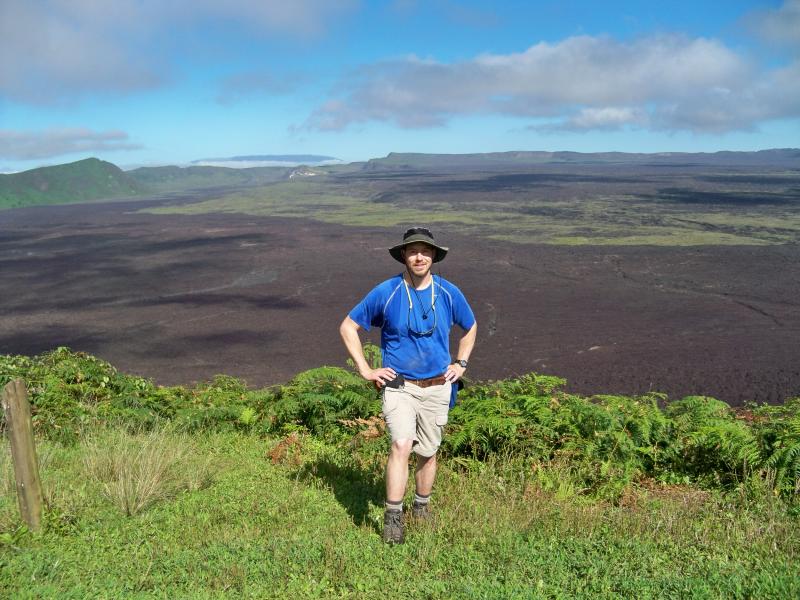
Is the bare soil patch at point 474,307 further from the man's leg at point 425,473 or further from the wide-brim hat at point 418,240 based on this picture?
the wide-brim hat at point 418,240

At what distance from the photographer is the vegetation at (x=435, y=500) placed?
340 centimetres

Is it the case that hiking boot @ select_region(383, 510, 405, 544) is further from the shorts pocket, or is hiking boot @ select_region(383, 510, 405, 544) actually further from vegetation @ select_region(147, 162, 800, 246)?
vegetation @ select_region(147, 162, 800, 246)

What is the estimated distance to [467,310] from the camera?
4.08 m

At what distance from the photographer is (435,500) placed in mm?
4352

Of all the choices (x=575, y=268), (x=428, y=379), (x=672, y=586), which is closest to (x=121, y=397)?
(x=428, y=379)

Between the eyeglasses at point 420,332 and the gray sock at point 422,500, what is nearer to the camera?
the eyeglasses at point 420,332

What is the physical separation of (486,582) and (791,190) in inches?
3648

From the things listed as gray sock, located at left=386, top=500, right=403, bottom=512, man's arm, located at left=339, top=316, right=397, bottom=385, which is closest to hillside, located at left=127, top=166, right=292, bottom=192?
man's arm, located at left=339, top=316, right=397, bottom=385

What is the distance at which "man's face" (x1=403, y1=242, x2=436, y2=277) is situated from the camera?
12.7ft

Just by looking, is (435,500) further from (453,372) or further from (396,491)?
(453,372)

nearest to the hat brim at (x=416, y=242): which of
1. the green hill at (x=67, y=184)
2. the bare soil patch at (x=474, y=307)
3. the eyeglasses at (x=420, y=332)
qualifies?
the eyeglasses at (x=420, y=332)

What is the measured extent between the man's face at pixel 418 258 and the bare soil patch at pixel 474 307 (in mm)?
11879

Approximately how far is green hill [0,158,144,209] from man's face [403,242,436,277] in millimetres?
112867

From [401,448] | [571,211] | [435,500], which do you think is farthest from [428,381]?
[571,211]
